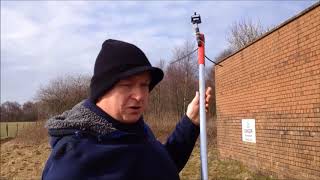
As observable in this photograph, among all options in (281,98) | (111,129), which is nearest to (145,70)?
(111,129)

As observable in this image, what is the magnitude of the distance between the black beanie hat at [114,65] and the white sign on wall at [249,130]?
968 centimetres

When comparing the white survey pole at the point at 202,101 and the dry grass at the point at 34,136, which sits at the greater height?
the white survey pole at the point at 202,101

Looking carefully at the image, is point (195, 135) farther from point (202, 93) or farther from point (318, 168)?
point (318, 168)

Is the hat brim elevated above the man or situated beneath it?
elevated above

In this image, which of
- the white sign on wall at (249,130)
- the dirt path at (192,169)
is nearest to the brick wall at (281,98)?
the white sign on wall at (249,130)

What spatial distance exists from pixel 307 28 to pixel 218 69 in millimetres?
6891

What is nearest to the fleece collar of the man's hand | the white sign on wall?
the man's hand

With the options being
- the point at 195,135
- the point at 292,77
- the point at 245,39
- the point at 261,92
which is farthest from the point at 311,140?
the point at 245,39

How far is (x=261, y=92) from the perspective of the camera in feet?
36.8

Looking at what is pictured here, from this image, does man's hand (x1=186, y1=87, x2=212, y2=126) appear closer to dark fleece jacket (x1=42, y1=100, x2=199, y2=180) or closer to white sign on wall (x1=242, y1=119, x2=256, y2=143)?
dark fleece jacket (x1=42, y1=100, x2=199, y2=180)

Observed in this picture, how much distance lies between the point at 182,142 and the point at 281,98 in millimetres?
7336

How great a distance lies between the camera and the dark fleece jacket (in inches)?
88.3

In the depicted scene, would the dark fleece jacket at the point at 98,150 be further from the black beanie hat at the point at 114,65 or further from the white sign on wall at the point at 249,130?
the white sign on wall at the point at 249,130

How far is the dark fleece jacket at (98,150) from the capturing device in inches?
88.3
